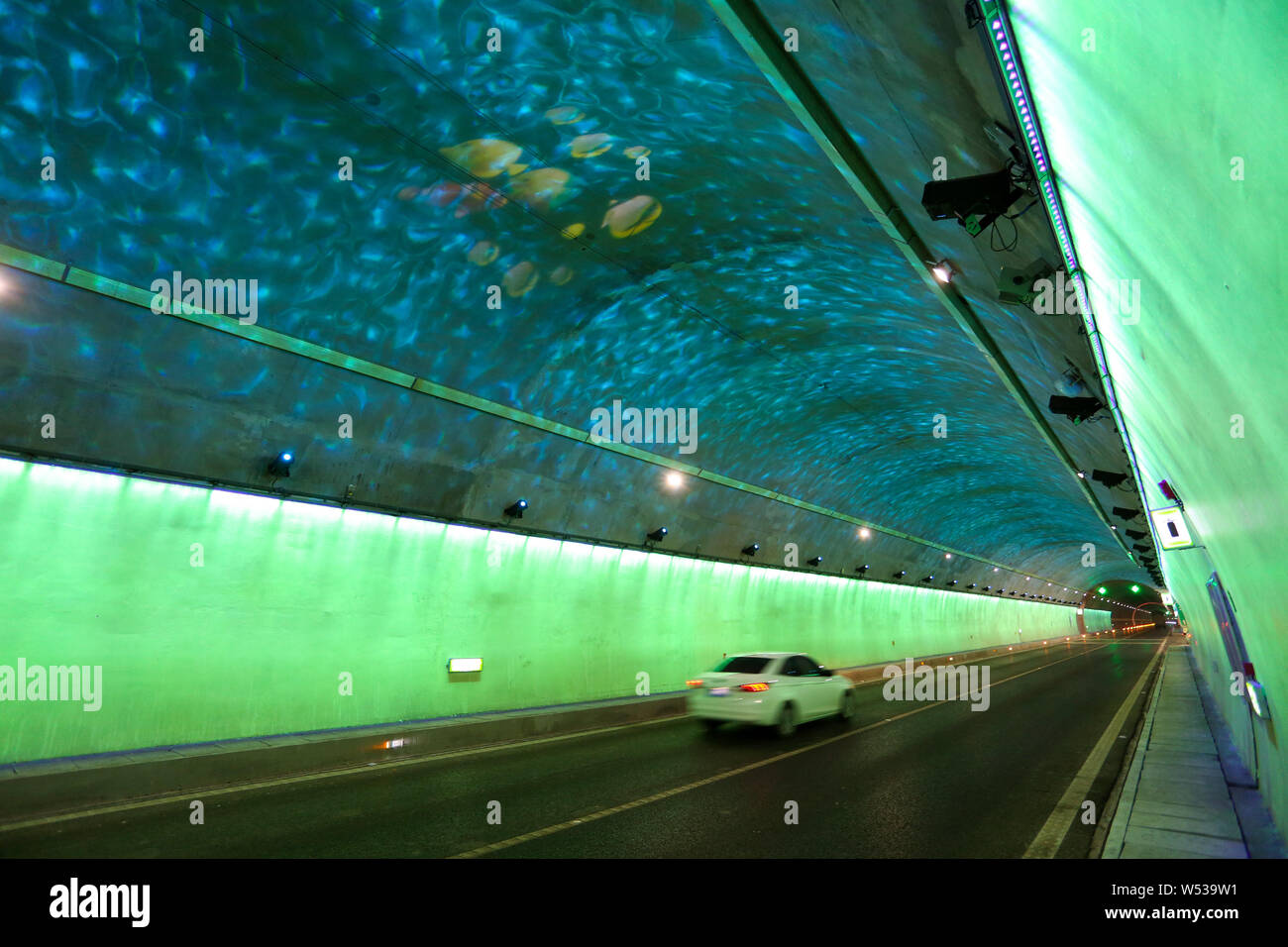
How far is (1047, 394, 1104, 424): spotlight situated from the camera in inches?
444

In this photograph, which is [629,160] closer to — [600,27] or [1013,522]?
[600,27]

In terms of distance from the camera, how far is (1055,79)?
406cm

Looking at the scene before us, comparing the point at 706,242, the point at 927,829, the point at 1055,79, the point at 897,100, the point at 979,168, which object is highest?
the point at 706,242

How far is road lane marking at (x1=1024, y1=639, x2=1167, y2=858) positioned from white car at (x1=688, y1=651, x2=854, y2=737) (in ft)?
16.0

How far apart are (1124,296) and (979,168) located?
2.02 meters

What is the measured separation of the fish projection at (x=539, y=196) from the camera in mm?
8508

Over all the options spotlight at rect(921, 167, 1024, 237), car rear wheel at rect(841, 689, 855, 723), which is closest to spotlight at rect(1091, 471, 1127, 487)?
car rear wheel at rect(841, 689, 855, 723)

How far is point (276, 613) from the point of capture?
10.9 meters

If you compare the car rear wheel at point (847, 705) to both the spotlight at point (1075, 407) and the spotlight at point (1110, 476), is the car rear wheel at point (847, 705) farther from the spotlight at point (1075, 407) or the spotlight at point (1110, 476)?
the spotlight at point (1110, 476)

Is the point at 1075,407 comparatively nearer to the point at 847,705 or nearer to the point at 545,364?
the point at 847,705

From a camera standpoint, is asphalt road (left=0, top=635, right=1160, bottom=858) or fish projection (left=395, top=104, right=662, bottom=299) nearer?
asphalt road (left=0, top=635, right=1160, bottom=858)

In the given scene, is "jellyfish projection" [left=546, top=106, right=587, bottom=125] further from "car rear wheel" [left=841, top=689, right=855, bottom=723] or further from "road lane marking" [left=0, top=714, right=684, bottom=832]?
"car rear wheel" [left=841, top=689, right=855, bottom=723]

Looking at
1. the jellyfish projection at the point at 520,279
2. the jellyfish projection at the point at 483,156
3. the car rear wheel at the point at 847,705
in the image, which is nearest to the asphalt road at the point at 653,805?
the car rear wheel at the point at 847,705
